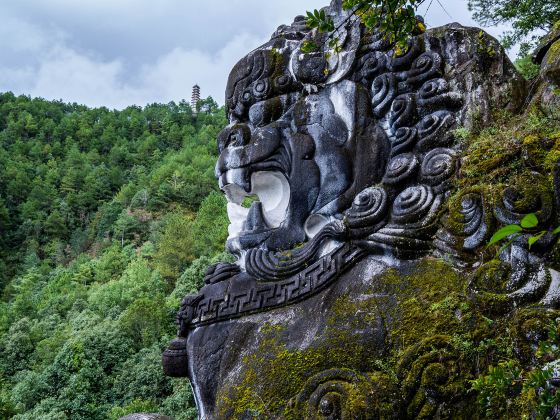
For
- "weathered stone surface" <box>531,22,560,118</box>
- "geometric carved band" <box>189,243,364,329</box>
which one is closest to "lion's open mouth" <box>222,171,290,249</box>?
"geometric carved band" <box>189,243,364,329</box>

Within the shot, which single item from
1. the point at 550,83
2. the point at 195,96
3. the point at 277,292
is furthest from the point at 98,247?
the point at 550,83

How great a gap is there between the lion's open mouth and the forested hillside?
10.2 m

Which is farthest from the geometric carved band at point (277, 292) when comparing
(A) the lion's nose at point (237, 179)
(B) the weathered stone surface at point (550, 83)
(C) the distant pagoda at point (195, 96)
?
(C) the distant pagoda at point (195, 96)

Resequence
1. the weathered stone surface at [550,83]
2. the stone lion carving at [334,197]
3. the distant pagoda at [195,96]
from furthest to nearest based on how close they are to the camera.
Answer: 1. the distant pagoda at [195,96]
2. the weathered stone surface at [550,83]
3. the stone lion carving at [334,197]

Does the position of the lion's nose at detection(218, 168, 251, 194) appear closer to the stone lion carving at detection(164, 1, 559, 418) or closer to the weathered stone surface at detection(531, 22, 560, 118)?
the stone lion carving at detection(164, 1, 559, 418)

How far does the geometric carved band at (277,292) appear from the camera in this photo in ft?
13.3

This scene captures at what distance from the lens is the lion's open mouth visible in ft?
15.4

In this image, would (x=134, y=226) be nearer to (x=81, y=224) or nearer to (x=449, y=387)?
(x=81, y=224)

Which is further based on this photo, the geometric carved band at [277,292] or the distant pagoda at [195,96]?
the distant pagoda at [195,96]

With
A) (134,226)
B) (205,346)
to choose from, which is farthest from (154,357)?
(134,226)

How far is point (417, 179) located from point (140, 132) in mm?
70562

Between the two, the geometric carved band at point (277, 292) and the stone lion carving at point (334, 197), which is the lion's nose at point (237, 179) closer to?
the stone lion carving at point (334, 197)

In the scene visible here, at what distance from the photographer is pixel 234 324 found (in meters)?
4.25

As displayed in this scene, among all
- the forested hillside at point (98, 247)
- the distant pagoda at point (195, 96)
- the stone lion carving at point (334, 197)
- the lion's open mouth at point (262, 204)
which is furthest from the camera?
the distant pagoda at point (195, 96)
